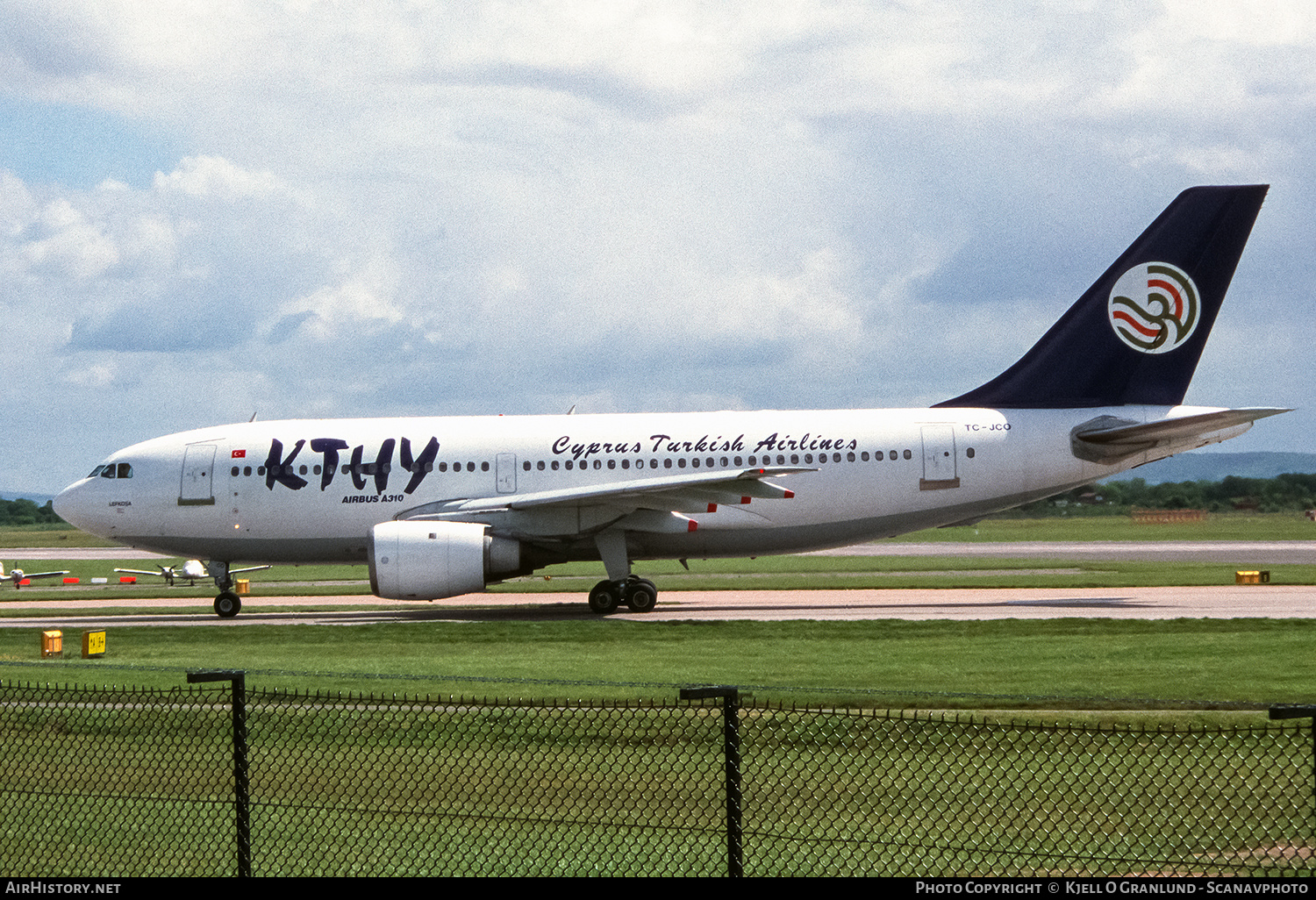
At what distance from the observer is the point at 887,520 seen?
28.6 meters

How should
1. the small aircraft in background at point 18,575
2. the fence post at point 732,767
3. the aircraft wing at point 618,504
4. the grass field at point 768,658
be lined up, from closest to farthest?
the fence post at point 732,767 < the grass field at point 768,658 < the aircraft wing at point 618,504 < the small aircraft in background at point 18,575

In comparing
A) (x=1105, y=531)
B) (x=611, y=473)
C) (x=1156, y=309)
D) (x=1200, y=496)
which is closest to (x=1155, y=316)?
(x=1156, y=309)

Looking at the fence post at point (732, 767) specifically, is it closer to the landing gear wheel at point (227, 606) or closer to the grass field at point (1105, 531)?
the landing gear wheel at point (227, 606)

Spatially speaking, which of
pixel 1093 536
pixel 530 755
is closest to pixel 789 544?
pixel 530 755

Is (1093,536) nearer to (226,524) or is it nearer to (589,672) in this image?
(226,524)

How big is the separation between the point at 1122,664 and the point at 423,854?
11333 mm

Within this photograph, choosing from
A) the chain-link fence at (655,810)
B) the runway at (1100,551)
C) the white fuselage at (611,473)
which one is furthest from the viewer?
the runway at (1100,551)

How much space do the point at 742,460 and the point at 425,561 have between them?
6745 millimetres

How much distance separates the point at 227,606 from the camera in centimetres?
2902

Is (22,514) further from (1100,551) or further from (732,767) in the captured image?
(732,767)

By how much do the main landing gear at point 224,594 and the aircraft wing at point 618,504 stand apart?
408cm

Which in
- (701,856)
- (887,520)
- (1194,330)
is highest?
(1194,330)

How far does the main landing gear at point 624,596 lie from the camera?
90.8 feet

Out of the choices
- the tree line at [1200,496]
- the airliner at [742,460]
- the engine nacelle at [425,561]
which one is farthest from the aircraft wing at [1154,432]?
the tree line at [1200,496]
